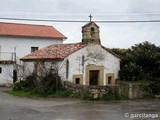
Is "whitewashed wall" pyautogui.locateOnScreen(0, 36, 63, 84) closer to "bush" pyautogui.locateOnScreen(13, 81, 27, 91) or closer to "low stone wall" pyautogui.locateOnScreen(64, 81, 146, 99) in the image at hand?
"bush" pyautogui.locateOnScreen(13, 81, 27, 91)

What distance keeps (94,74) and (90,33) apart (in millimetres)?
3375

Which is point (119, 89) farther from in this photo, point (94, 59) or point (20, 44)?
point (20, 44)

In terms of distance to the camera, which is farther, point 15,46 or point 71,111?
point 15,46

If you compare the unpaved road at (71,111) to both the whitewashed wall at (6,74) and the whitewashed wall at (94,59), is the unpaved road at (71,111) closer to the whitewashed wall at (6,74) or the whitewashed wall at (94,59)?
the whitewashed wall at (94,59)

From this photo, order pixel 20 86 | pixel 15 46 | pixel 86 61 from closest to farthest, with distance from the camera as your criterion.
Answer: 1. pixel 86 61
2. pixel 20 86
3. pixel 15 46

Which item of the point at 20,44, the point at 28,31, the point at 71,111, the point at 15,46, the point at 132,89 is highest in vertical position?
the point at 28,31

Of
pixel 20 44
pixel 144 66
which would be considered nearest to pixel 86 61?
pixel 144 66

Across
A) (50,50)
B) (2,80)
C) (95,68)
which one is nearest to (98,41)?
(95,68)

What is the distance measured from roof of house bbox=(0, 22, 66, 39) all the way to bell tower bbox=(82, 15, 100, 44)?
52.6 ft

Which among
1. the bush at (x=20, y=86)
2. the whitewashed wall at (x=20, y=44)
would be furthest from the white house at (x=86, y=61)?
the whitewashed wall at (x=20, y=44)

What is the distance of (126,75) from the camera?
26547 millimetres

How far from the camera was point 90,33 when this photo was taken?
2702 cm

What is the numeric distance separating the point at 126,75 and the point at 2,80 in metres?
17.0

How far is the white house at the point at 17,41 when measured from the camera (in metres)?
38.2
